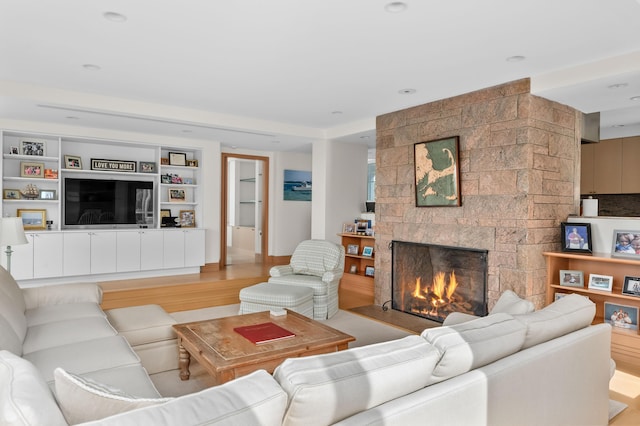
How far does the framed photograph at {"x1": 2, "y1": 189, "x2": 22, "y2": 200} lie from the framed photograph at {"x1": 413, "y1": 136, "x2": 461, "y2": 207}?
216 inches

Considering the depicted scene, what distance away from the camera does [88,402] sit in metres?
1.15

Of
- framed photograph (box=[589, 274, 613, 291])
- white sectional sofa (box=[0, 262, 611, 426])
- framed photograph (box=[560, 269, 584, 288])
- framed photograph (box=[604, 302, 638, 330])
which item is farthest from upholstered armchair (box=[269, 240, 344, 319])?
framed photograph (box=[604, 302, 638, 330])

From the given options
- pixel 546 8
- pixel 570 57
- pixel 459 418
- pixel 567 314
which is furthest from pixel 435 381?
pixel 570 57

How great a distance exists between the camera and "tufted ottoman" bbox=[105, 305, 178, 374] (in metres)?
3.01

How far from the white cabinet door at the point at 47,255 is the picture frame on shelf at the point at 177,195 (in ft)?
5.86

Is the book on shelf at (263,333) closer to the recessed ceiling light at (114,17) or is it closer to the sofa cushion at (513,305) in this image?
the sofa cushion at (513,305)

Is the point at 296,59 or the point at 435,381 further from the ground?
the point at 296,59

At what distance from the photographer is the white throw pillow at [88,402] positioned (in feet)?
3.74

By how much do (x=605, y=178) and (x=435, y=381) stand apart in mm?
5849

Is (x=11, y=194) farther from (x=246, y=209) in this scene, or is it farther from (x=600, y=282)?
(x=600, y=282)

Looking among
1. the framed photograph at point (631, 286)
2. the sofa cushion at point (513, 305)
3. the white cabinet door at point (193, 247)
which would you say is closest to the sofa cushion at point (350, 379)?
the sofa cushion at point (513, 305)

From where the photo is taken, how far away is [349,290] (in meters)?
6.34

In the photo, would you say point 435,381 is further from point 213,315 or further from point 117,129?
point 117,129

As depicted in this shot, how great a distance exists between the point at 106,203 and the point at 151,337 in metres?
4.08
